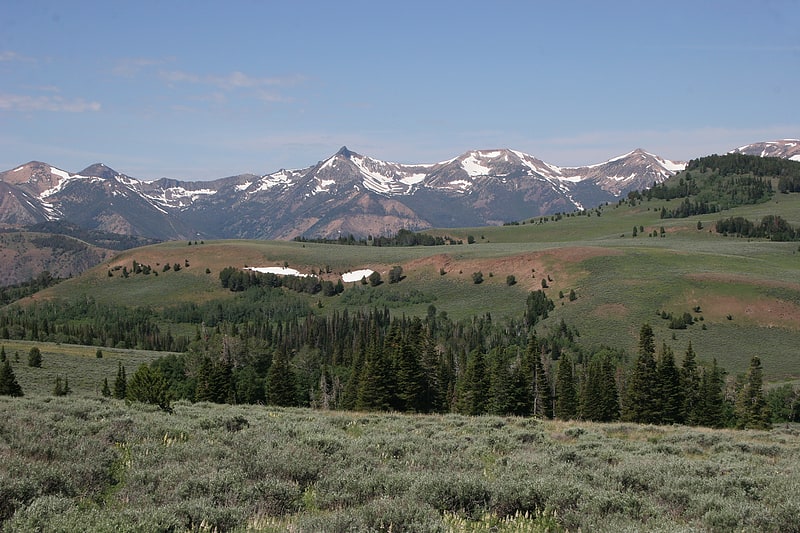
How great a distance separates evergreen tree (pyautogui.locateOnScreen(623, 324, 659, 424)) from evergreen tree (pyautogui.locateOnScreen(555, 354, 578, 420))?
8.27 meters

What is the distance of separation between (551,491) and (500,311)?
15912cm

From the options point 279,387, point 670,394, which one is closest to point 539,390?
point 670,394

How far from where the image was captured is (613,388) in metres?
70.7

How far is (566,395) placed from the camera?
240ft

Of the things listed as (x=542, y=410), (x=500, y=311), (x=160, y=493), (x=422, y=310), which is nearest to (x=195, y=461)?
(x=160, y=493)

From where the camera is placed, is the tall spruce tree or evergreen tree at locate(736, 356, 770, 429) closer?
evergreen tree at locate(736, 356, 770, 429)

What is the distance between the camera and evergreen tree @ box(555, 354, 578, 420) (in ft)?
238

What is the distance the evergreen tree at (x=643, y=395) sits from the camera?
6159cm

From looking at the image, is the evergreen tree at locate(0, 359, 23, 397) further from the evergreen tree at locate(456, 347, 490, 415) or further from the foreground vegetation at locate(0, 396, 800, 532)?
the evergreen tree at locate(456, 347, 490, 415)

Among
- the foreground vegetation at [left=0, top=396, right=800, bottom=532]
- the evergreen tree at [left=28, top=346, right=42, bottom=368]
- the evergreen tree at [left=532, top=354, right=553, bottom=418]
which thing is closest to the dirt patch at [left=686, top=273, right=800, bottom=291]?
the evergreen tree at [left=532, top=354, right=553, bottom=418]

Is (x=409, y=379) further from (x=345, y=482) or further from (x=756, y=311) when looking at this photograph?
(x=756, y=311)

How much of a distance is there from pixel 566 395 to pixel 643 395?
11861 mm

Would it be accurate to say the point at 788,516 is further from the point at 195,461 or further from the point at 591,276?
the point at 591,276

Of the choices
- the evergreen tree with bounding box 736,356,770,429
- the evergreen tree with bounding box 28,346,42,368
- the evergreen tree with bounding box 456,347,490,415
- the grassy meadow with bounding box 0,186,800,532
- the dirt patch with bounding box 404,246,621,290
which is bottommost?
the evergreen tree with bounding box 736,356,770,429
